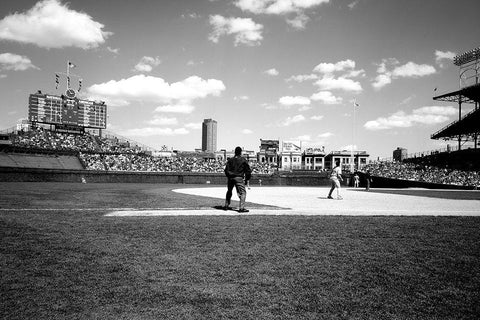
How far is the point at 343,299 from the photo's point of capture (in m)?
3.09

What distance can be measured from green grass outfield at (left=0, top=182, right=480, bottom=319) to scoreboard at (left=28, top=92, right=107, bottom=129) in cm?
5029

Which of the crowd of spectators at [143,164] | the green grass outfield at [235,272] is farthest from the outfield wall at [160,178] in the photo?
the green grass outfield at [235,272]

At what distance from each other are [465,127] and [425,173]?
40.8 feet

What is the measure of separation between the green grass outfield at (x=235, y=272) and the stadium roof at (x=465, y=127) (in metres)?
49.0

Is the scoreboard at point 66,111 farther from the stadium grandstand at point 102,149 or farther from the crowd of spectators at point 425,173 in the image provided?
the crowd of spectators at point 425,173

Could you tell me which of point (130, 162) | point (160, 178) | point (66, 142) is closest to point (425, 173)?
point (160, 178)

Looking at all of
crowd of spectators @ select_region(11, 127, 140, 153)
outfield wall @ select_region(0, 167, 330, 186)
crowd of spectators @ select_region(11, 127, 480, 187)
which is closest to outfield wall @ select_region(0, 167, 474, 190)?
outfield wall @ select_region(0, 167, 330, 186)

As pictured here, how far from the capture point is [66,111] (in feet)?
168

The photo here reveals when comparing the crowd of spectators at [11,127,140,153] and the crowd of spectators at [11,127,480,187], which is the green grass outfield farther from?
the crowd of spectators at [11,127,140,153]

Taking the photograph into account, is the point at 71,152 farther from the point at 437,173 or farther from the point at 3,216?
the point at 437,173

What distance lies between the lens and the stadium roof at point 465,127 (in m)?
46.0

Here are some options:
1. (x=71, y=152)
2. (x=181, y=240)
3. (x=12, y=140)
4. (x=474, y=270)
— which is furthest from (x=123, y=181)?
(x=474, y=270)

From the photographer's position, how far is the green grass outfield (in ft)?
9.44

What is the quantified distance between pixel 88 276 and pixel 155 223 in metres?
3.57
